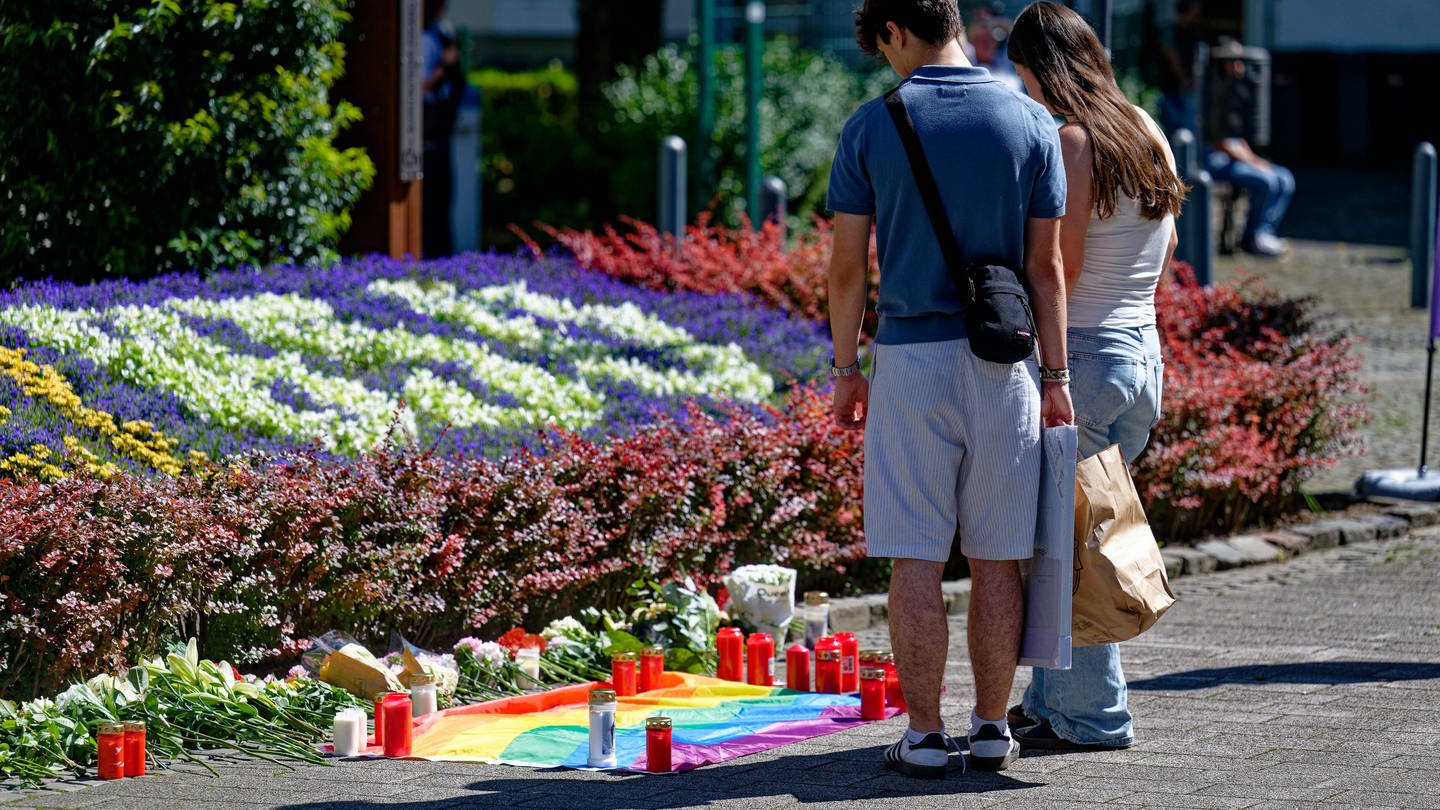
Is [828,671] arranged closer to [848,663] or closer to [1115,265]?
[848,663]

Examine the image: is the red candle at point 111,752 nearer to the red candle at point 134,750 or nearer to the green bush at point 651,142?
the red candle at point 134,750

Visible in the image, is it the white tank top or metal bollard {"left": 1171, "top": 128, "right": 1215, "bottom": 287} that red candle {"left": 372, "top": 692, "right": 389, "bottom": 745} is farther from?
metal bollard {"left": 1171, "top": 128, "right": 1215, "bottom": 287}

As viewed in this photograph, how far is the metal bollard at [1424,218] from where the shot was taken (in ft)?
35.7

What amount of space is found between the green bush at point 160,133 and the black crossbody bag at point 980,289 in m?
5.08

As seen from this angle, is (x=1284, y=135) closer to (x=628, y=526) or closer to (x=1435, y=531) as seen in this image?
(x=1435, y=531)

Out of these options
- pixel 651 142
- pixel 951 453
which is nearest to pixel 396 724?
pixel 951 453

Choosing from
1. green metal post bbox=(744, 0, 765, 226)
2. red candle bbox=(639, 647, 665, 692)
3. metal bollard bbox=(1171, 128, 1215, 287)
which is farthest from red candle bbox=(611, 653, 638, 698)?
green metal post bbox=(744, 0, 765, 226)

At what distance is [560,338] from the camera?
28.9 feet

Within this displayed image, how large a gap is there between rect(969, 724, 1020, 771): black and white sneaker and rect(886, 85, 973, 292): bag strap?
1116 millimetres

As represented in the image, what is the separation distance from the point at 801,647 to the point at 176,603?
72.9 inches

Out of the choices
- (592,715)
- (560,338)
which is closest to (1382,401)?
Result: (560,338)

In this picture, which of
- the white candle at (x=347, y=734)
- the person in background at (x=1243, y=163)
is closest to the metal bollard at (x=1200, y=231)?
the person in background at (x=1243, y=163)

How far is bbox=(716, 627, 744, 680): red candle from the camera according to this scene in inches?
235

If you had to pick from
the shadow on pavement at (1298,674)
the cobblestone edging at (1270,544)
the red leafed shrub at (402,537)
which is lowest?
the cobblestone edging at (1270,544)
